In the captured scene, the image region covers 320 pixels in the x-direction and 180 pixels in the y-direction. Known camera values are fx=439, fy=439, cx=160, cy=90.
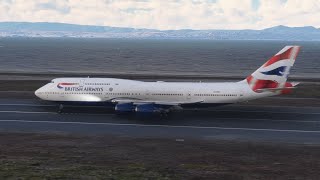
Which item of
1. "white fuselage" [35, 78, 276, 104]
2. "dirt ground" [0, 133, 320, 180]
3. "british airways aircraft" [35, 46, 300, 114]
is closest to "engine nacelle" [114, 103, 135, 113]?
"british airways aircraft" [35, 46, 300, 114]

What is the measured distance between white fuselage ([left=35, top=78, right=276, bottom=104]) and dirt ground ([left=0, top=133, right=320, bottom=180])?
534 inches

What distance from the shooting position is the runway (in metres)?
45.4

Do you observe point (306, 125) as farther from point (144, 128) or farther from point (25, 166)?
point (25, 166)

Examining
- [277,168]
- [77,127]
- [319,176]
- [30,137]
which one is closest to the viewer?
[319,176]

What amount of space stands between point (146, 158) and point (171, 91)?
2090 cm

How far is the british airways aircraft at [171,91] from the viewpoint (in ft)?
176

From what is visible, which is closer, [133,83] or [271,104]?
[133,83]

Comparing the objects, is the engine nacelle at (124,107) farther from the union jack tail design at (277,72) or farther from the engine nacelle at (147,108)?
the union jack tail design at (277,72)

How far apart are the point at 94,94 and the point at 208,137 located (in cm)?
1930

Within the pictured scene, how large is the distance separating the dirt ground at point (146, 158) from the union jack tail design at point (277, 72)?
13823 millimetres

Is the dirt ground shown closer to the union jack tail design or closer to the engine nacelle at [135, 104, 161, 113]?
the engine nacelle at [135, 104, 161, 113]

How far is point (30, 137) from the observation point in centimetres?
4331

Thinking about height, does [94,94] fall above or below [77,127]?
above

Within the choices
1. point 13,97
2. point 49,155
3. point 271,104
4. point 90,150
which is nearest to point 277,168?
point 90,150
